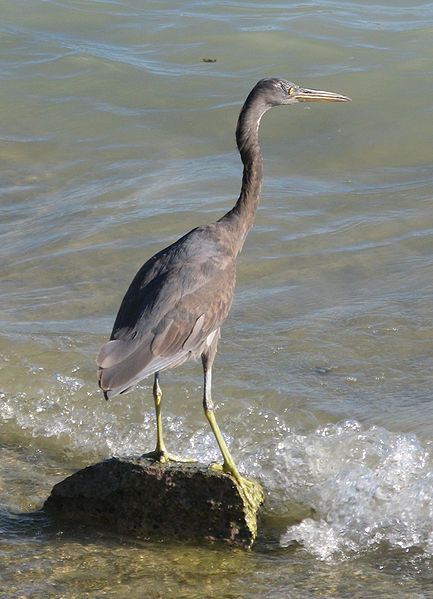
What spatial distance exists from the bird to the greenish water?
1.93 feet

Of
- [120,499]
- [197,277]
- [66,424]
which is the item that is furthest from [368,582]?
[66,424]

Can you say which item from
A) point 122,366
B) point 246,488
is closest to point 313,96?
point 122,366

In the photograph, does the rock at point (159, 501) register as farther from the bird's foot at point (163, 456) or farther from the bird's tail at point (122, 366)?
the bird's tail at point (122, 366)

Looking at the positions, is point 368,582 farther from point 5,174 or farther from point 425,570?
point 5,174

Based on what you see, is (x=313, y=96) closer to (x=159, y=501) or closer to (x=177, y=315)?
(x=177, y=315)

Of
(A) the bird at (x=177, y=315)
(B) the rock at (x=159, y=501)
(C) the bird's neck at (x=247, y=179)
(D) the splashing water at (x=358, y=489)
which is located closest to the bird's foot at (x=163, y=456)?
(A) the bird at (x=177, y=315)

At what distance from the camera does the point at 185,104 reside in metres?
12.4

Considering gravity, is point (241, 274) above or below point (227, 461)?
above

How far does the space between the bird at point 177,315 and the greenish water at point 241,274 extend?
590 mm

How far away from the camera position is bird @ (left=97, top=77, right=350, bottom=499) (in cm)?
552

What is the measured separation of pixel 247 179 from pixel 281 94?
72cm

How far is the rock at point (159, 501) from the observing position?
534 cm

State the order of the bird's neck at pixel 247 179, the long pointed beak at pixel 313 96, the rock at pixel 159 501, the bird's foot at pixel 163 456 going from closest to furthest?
1. the rock at pixel 159 501
2. the bird's foot at pixel 163 456
3. the bird's neck at pixel 247 179
4. the long pointed beak at pixel 313 96

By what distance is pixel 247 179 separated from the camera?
658cm
